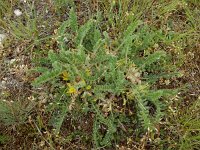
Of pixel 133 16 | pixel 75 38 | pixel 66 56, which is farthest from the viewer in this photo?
pixel 133 16

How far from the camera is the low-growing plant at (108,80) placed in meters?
2.31

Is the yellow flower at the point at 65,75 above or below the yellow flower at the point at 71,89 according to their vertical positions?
above

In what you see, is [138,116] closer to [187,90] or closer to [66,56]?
[187,90]

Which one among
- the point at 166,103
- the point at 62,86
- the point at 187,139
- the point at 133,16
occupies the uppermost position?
the point at 133,16

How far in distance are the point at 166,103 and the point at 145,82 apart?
0.59ft

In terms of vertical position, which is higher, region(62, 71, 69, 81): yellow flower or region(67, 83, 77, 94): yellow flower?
region(62, 71, 69, 81): yellow flower

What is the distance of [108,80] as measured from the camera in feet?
7.90

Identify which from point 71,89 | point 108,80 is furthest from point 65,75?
point 108,80

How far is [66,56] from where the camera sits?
236cm

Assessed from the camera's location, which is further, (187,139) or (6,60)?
(6,60)

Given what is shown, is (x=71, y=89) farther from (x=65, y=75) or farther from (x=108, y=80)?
(x=108, y=80)

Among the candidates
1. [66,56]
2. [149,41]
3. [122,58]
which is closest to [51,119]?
[66,56]

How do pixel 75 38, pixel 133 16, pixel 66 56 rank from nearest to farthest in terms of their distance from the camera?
pixel 66 56
pixel 75 38
pixel 133 16

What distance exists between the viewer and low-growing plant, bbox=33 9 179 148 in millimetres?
2314
